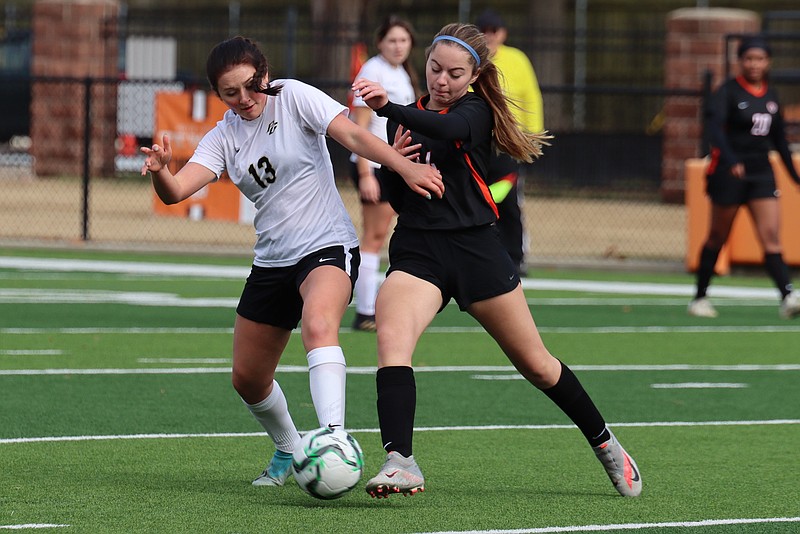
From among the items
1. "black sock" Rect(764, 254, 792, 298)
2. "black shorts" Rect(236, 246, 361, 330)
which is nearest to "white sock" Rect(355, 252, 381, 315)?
"black sock" Rect(764, 254, 792, 298)

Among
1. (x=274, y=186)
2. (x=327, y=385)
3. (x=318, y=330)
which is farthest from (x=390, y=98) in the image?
(x=327, y=385)

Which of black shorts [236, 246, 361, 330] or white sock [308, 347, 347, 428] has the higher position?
black shorts [236, 246, 361, 330]

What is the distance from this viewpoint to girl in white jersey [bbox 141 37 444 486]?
607 cm

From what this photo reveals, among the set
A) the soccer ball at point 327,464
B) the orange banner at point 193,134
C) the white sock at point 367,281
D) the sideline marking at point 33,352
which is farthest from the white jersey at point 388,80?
the orange banner at point 193,134

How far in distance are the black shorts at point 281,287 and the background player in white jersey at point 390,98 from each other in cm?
430

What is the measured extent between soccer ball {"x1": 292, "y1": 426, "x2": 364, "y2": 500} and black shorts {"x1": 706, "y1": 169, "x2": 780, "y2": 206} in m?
7.30

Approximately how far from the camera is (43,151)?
26.6 m

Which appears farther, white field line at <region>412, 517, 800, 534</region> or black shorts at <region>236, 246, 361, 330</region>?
black shorts at <region>236, 246, 361, 330</region>

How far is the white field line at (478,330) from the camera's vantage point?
448 inches

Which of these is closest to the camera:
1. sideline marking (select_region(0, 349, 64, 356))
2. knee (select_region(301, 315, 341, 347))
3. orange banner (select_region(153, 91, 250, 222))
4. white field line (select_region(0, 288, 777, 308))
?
knee (select_region(301, 315, 341, 347))

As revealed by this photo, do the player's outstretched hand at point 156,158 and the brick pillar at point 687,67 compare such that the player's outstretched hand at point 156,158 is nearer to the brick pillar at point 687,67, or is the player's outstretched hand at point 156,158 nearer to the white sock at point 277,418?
the white sock at point 277,418

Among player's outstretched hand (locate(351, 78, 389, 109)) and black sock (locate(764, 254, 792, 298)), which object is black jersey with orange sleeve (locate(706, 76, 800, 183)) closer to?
black sock (locate(764, 254, 792, 298))

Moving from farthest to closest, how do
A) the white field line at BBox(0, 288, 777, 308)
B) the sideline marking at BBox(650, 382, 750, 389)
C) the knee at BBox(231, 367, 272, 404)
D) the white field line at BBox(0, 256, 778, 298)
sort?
the white field line at BBox(0, 256, 778, 298), the white field line at BBox(0, 288, 777, 308), the sideline marking at BBox(650, 382, 750, 389), the knee at BBox(231, 367, 272, 404)

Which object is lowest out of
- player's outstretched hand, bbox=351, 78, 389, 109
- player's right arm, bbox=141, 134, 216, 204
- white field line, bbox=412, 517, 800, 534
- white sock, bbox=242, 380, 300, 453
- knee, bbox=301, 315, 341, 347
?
white field line, bbox=412, 517, 800, 534
